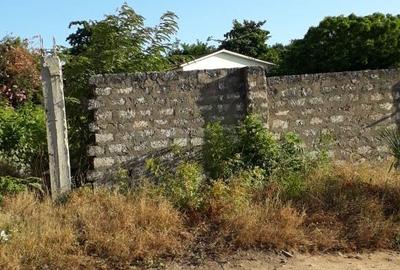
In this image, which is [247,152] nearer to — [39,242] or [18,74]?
[39,242]

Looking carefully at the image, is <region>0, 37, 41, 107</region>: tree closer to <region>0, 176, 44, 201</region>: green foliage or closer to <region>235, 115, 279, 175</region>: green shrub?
<region>0, 176, 44, 201</region>: green foliage

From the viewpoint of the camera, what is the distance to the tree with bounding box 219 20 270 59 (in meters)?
42.2

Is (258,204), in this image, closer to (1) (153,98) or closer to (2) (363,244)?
(2) (363,244)

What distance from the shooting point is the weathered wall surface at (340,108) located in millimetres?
8328

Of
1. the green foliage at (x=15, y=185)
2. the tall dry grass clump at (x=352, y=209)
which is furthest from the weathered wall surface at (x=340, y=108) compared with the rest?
the green foliage at (x=15, y=185)

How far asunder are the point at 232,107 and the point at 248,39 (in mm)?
35537

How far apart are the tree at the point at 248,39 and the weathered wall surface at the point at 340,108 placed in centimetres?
3328

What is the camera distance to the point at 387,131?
8.52 meters

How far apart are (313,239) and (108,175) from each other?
9.66ft

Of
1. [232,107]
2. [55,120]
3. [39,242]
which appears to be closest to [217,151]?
[232,107]

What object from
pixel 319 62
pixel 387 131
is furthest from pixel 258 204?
pixel 319 62

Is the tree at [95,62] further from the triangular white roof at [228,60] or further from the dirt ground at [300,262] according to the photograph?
the triangular white roof at [228,60]

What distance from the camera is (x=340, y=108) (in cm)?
857

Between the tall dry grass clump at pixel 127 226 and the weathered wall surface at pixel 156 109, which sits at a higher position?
the weathered wall surface at pixel 156 109
